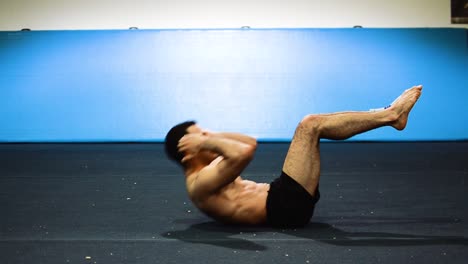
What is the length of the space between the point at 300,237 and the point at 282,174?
1.10 feet

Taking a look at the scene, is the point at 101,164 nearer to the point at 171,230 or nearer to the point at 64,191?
the point at 64,191

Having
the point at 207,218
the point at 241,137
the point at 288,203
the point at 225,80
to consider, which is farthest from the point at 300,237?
the point at 225,80

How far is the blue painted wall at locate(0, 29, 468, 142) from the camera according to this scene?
8781 millimetres

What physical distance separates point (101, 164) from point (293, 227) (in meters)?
3.36

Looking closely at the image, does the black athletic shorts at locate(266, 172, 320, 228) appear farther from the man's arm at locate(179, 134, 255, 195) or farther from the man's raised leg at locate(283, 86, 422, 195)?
the man's arm at locate(179, 134, 255, 195)

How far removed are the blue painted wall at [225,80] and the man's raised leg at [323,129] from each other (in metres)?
4.92

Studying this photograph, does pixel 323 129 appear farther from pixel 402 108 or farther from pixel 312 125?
pixel 402 108

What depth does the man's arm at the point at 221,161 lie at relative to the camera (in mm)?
3602

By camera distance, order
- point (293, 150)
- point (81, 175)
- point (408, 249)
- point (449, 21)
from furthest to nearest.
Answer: point (449, 21) → point (81, 175) → point (293, 150) → point (408, 249)

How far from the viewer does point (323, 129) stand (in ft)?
12.3

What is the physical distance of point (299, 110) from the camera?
8758 mm

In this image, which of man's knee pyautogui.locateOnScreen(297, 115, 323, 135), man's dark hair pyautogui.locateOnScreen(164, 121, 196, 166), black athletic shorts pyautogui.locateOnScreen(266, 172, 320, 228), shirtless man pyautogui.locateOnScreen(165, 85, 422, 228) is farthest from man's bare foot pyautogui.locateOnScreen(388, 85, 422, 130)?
man's dark hair pyautogui.locateOnScreen(164, 121, 196, 166)

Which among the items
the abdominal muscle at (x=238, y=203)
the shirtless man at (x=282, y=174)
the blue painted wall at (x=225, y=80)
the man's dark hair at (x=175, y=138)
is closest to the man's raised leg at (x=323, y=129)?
the shirtless man at (x=282, y=174)

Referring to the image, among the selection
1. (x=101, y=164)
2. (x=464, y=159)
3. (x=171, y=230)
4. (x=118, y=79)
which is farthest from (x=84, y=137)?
(x=171, y=230)
